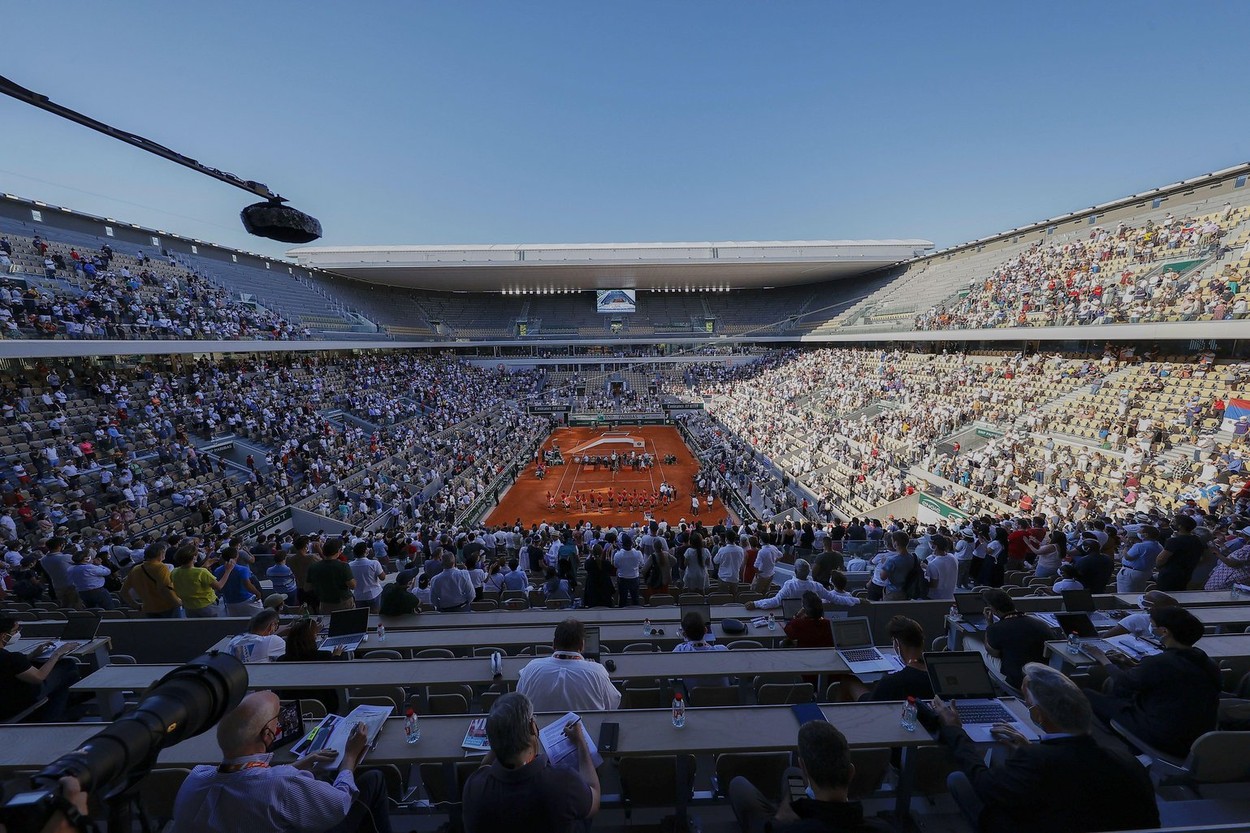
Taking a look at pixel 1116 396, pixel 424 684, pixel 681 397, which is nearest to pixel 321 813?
pixel 424 684

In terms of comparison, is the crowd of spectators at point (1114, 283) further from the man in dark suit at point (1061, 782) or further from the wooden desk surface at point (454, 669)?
the man in dark suit at point (1061, 782)

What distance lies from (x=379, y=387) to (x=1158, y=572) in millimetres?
35885

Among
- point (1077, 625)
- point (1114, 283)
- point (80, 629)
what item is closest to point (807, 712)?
point (1077, 625)

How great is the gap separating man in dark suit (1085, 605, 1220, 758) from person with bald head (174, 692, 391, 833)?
471 cm

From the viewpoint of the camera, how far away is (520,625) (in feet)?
19.3

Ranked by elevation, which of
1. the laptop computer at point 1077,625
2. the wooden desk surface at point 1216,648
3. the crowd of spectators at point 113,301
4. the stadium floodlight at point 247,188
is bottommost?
the wooden desk surface at point 1216,648

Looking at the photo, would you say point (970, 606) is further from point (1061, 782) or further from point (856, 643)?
point (1061, 782)

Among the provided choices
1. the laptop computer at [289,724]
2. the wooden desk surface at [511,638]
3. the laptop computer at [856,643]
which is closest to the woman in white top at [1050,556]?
the wooden desk surface at [511,638]

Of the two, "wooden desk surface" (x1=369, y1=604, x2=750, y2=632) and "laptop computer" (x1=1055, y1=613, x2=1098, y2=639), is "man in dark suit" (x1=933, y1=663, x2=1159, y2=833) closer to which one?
"laptop computer" (x1=1055, y1=613, x2=1098, y2=639)

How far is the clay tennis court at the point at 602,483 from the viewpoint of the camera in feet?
78.6

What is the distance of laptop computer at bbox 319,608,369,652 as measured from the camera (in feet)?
16.3

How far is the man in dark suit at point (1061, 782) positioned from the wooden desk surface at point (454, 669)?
5.49 feet

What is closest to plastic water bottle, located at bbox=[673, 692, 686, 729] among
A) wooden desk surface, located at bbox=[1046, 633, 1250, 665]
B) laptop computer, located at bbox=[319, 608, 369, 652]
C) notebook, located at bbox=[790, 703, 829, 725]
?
notebook, located at bbox=[790, 703, 829, 725]

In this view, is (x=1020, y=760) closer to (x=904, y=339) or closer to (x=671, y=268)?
(x=904, y=339)
